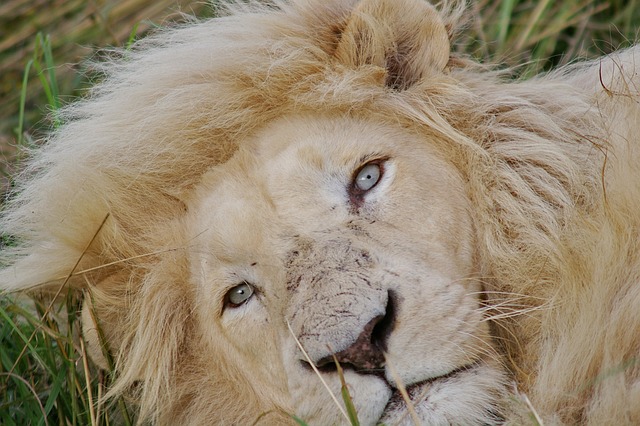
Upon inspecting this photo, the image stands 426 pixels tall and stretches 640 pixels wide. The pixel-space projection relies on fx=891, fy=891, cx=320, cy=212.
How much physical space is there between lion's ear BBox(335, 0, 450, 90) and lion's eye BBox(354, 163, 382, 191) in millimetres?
333

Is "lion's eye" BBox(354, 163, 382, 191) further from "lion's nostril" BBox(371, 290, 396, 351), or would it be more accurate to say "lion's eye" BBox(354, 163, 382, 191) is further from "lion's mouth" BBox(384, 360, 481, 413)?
"lion's mouth" BBox(384, 360, 481, 413)

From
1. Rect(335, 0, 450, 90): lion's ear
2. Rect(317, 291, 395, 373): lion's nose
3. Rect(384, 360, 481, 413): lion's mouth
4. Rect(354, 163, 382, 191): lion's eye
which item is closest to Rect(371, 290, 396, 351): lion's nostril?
Rect(317, 291, 395, 373): lion's nose

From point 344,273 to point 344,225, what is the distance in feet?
0.68

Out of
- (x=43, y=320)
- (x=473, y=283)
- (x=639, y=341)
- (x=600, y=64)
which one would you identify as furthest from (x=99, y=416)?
(x=600, y=64)

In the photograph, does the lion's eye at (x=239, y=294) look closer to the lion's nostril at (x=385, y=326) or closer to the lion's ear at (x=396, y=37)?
the lion's nostril at (x=385, y=326)

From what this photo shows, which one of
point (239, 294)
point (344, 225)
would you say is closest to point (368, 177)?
point (344, 225)

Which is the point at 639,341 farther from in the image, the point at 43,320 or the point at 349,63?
the point at 43,320

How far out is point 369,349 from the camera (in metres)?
2.12

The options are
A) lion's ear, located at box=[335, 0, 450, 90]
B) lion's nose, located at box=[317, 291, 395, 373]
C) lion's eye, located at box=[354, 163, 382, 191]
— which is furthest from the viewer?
lion's ear, located at box=[335, 0, 450, 90]

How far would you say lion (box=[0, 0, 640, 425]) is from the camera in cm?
221

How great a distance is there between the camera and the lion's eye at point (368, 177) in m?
2.53

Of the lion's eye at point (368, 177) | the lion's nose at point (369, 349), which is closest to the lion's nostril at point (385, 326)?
the lion's nose at point (369, 349)

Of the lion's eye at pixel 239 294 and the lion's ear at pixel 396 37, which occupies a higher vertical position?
the lion's ear at pixel 396 37

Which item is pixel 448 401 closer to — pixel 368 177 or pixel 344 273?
pixel 344 273
